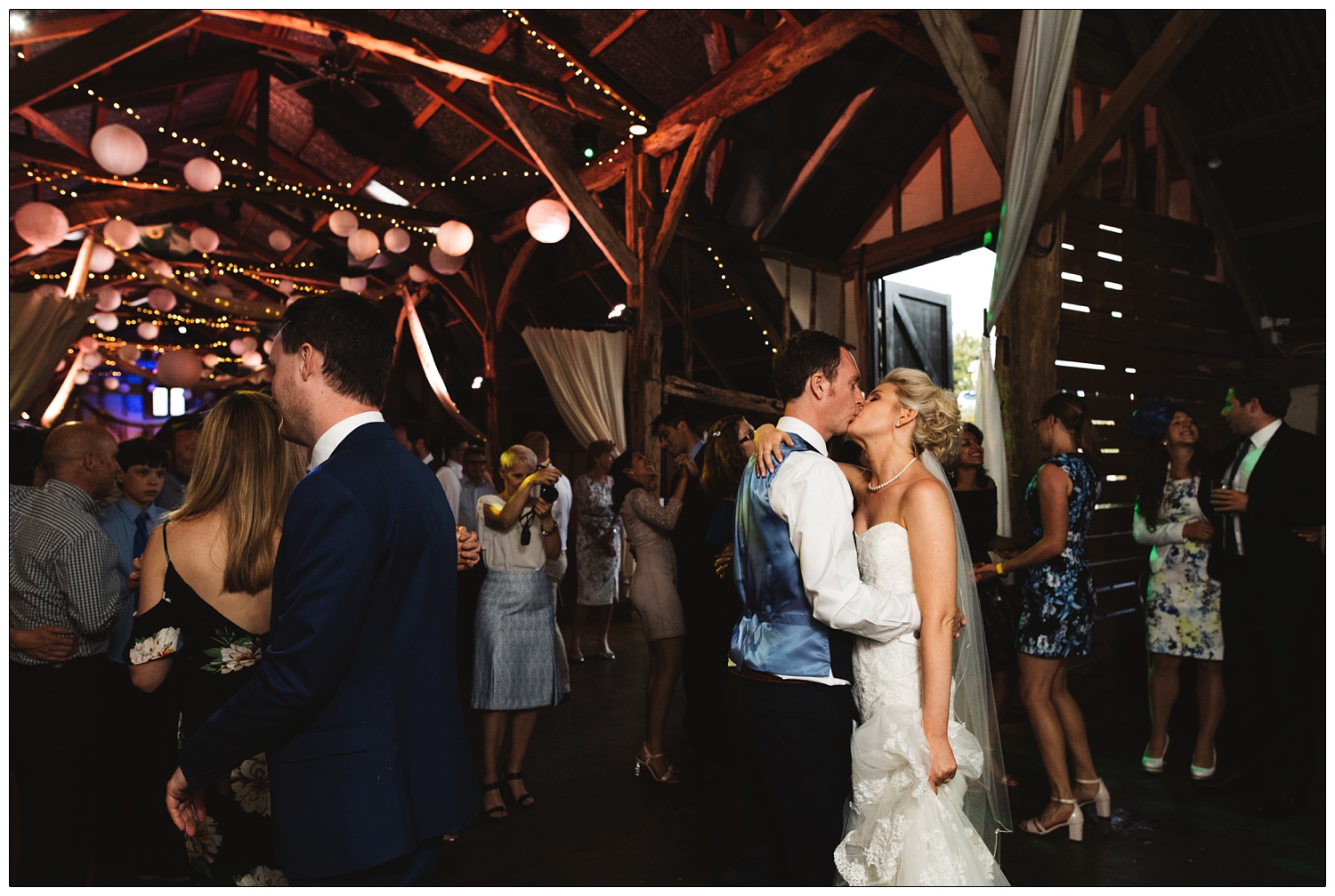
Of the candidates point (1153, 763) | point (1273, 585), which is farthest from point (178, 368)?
point (1273, 585)

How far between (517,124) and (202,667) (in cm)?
Answer: 606

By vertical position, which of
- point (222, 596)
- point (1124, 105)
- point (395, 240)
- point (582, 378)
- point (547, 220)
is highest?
point (395, 240)

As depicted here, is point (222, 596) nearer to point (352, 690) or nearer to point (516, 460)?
point (352, 690)

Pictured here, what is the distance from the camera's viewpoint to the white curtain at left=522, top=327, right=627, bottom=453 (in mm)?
8164

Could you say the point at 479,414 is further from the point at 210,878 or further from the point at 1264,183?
the point at 210,878

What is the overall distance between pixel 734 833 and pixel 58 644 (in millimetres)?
2412

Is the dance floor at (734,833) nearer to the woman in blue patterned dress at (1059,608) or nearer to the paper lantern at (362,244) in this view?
the woman in blue patterned dress at (1059,608)

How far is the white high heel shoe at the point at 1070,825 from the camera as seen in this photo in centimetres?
293

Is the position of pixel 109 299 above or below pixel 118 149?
above

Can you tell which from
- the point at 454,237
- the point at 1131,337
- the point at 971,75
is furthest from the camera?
the point at 454,237

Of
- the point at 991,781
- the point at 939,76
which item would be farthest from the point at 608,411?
the point at 991,781

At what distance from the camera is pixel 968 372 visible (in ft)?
52.2

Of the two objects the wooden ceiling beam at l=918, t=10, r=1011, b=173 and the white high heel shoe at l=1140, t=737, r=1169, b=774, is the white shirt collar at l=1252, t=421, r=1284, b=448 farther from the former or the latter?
the wooden ceiling beam at l=918, t=10, r=1011, b=173

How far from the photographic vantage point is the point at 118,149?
5234 mm
